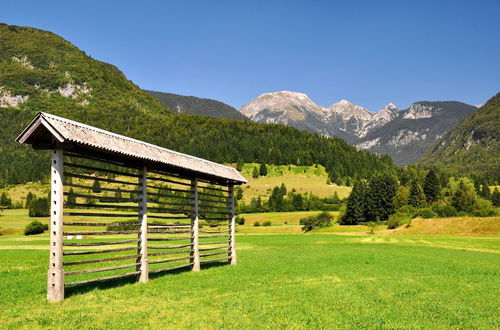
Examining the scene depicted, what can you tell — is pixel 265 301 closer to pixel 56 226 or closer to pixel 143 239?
pixel 143 239

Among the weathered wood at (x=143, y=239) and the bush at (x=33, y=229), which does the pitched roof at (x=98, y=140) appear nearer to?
the weathered wood at (x=143, y=239)

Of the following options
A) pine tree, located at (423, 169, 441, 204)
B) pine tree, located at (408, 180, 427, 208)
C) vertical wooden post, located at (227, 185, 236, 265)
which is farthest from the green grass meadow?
pine tree, located at (423, 169, 441, 204)

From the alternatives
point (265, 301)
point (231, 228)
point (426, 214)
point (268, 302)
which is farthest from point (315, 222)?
point (268, 302)

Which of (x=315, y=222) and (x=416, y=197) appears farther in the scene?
(x=416, y=197)

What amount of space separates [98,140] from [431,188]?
12805 centimetres

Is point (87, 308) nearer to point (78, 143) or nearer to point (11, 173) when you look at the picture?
point (78, 143)

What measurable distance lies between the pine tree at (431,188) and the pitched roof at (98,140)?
120429 mm

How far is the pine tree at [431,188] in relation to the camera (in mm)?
128625

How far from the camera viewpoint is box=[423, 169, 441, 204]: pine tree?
129 meters

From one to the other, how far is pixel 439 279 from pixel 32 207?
125 m

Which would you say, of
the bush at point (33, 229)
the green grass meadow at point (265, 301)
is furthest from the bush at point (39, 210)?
the green grass meadow at point (265, 301)

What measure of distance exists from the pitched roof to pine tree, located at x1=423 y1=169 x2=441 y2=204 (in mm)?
120429

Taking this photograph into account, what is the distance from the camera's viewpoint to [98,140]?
574 inches

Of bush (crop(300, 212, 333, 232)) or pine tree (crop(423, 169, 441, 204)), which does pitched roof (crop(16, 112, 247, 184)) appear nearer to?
bush (crop(300, 212, 333, 232))
